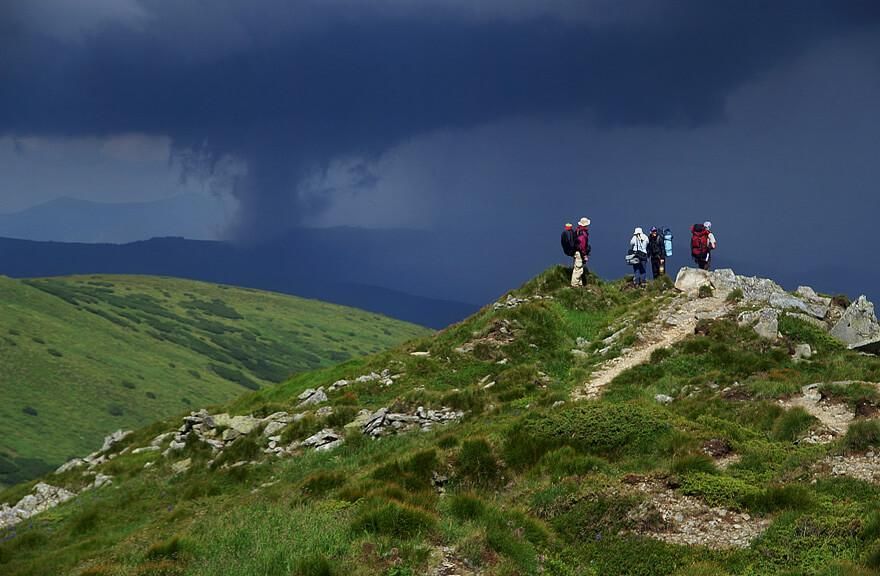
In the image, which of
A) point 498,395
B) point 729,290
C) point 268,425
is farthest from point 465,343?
point 729,290

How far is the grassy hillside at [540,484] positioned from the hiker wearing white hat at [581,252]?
9.56m

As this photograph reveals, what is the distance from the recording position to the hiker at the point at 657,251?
149ft

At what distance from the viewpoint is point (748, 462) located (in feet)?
56.8

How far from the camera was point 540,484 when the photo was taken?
1719cm

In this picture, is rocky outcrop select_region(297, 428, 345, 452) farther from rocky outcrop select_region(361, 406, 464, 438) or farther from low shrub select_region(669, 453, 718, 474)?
low shrub select_region(669, 453, 718, 474)

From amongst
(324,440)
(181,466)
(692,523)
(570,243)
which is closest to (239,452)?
(181,466)

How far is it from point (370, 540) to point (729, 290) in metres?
32.1

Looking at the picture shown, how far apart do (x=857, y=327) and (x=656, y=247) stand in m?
17.5

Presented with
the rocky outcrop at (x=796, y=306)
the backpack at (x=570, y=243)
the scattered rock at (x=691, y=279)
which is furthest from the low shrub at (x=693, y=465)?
the backpack at (x=570, y=243)

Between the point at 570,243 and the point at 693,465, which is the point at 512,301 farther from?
the point at 693,465

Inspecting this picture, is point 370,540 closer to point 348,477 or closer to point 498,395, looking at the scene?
point 348,477

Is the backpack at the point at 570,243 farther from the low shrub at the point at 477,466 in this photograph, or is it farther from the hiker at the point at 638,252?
the low shrub at the point at 477,466

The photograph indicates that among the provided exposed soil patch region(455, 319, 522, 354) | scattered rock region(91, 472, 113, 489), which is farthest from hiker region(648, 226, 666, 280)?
scattered rock region(91, 472, 113, 489)

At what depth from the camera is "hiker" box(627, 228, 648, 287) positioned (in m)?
45.5
